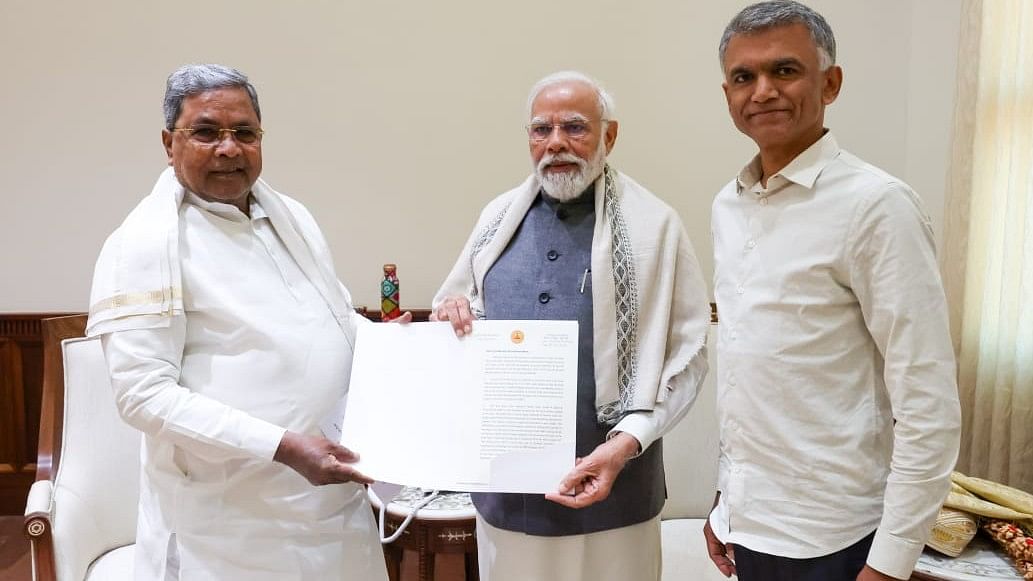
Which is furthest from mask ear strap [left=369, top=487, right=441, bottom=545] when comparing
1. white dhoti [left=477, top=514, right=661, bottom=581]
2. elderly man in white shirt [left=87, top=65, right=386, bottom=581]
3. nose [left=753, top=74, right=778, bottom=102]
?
nose [left=753, top=74, right=778, bottom=102]

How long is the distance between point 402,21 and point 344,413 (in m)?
2.48

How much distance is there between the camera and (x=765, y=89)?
121 cm

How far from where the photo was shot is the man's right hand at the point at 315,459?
1.34 metres

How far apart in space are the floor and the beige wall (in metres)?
1.02

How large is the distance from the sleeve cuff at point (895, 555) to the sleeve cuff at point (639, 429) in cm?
42

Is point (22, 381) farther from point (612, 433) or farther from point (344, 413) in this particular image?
point (612, 433)

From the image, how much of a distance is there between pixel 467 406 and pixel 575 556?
0.38 metres

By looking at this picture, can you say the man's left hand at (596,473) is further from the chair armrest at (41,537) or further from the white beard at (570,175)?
the chair armrest at (41,537)

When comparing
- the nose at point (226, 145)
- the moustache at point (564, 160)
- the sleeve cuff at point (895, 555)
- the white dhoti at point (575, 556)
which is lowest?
the white dhoti at point (575, 556)

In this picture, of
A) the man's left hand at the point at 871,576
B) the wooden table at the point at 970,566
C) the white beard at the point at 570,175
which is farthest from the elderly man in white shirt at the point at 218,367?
the wooden table at the point at 970,566

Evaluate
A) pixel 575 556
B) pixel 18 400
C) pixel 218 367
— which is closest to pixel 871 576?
pixel 575 556

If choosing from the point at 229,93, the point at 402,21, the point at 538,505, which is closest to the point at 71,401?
the point at 229,93

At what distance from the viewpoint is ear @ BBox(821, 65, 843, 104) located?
4.10ft

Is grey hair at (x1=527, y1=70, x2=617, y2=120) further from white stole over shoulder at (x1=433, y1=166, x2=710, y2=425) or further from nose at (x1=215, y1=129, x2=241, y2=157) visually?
nose at (x1=215, y1=129, x2=241, y2=157)
